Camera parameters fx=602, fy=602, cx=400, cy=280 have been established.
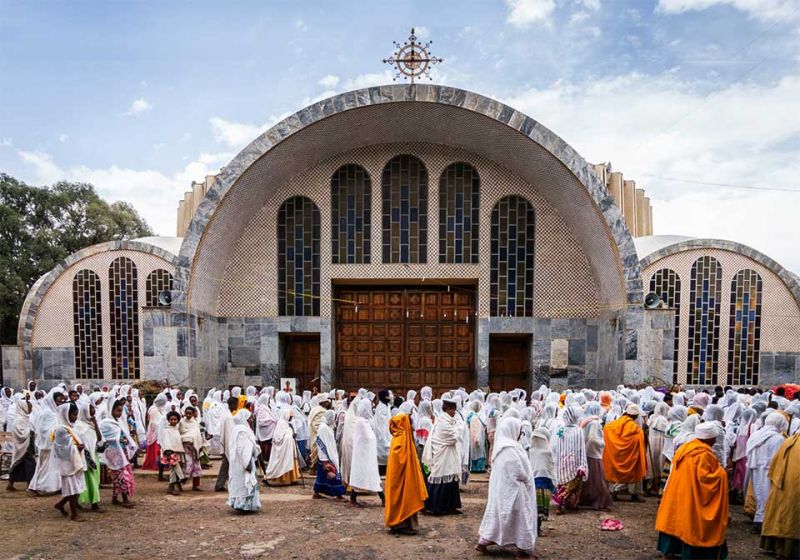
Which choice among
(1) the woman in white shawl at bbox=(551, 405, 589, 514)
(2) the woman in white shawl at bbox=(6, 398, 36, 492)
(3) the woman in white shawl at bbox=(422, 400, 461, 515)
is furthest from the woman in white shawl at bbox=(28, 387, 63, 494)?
(1) the woman in white shawl at bbox=(551, 405, 589, 514)

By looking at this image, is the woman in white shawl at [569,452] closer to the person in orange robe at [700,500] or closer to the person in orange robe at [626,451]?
the person in orange robe at [626,451]

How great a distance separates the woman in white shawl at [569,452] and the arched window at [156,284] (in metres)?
12.5

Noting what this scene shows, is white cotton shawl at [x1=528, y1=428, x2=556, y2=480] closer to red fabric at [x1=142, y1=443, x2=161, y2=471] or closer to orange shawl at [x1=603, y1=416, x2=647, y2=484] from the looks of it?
orange shawl at [x1=603, y1=416, x2=647, y2=484]

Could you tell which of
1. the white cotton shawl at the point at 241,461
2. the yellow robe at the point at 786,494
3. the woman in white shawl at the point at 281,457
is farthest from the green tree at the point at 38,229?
the yellow robe at the point at 786,494

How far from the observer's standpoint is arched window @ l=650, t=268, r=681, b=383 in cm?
1619

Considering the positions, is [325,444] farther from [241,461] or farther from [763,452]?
[763,452]

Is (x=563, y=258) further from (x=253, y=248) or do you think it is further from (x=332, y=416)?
(x=332, y=416)

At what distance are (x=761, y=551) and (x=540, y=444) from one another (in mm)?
2468

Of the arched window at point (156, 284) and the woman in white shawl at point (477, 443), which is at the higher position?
the arched window at point (156, 284)

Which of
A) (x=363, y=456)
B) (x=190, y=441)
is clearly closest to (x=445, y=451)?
(x=363, y=456)

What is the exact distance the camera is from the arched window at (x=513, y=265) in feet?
54.6

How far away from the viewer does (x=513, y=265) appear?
1669 cm

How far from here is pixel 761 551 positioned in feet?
20.8

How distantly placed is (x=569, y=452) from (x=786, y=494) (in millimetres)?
2291
